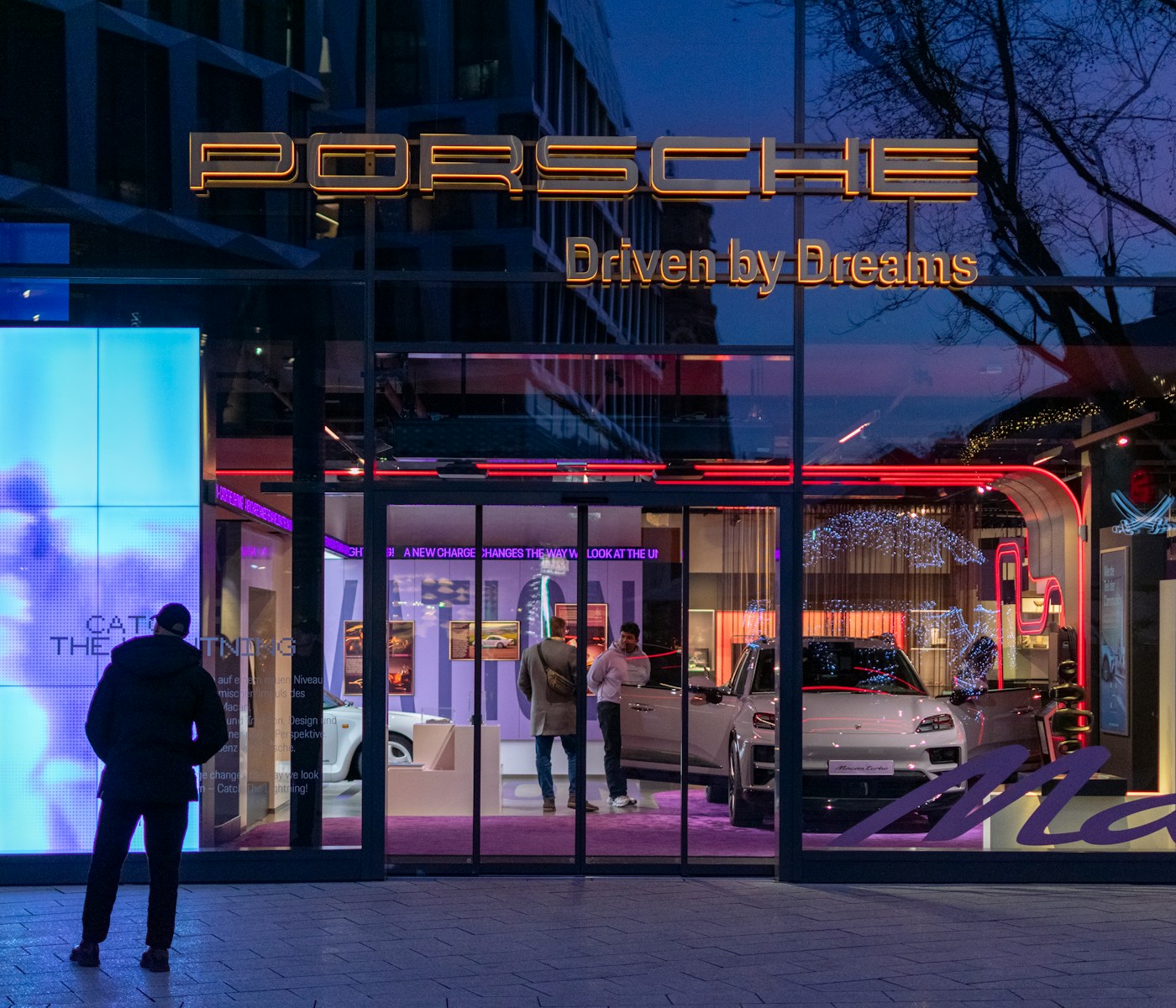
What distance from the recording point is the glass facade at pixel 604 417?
9.91m

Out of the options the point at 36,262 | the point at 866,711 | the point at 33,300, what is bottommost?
the point at 866,711

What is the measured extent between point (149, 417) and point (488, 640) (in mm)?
2788

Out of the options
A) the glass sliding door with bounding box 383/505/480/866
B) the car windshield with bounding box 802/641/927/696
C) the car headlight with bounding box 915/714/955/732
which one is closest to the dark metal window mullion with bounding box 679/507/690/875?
the car windshield with bounding box 802/641/927/696

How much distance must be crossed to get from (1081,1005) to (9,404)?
7493 millimetres

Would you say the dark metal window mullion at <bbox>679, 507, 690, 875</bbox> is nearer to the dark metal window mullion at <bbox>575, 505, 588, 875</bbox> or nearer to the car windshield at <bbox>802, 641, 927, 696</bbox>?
the dark metal window mullion at <bbox>575, 505, 588, 875</bbox>

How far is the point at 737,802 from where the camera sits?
10.6 meters

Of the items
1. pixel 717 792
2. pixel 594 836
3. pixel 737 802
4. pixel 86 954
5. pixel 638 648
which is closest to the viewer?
pixel 86 954

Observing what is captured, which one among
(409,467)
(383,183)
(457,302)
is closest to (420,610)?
(409,467)

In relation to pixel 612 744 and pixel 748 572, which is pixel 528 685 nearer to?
pixel 612 744

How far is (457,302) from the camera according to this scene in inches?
397

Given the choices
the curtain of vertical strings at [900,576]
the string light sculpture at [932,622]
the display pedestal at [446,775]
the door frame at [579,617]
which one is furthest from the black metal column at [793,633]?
the display pedestal at [446,775]

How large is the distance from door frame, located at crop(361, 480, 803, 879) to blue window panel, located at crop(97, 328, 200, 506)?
1260mm

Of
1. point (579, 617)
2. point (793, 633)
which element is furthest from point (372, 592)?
point (793, 633)

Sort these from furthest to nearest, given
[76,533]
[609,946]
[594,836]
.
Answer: [594,836]
[76,533]
[609,946]
